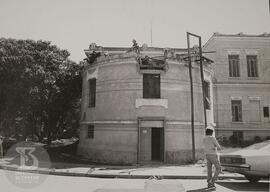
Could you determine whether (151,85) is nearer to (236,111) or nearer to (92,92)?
(92,92)

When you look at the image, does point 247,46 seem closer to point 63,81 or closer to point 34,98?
point 63,81

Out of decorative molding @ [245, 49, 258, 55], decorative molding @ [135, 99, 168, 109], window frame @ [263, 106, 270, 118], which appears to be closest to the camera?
decorative molding @ [135, 99, 168, 109]

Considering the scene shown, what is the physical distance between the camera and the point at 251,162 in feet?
27.1

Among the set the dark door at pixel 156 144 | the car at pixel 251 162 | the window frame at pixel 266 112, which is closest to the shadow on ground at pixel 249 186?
the car at pixel 251 162

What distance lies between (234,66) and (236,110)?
4124 millimetres

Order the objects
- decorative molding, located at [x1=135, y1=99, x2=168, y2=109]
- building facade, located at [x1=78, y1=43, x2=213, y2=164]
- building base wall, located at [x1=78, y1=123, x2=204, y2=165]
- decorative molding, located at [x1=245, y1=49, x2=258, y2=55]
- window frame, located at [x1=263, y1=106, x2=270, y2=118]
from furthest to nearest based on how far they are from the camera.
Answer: decorative molding, located at [x1=245, y1=49, x2=258, y2=55] < window frame, located at [x1=263, y1=106, x2=270, y2=118] < decorative molding, located at [x1=135, y1=99, x2=168, y2=109] < building facade, located at [x1=78, y1=43, x2=213, y2=164] < building base wall, located at [x1=78, y1=123, x2=204, y2=165]

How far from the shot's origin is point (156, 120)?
15438 mm

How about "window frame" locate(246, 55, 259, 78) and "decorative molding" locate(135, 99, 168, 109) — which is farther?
"window frame" locate(246, 55, 259, 78)

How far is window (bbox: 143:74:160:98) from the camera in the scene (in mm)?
15922

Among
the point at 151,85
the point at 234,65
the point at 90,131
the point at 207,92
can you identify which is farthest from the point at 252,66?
the point at 90,131

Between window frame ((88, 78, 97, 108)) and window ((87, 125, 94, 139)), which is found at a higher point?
window frame ((88, 78, 97, 108))

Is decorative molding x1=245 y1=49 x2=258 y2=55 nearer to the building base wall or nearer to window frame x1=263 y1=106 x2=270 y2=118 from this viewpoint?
window frame x1=263 y1=106 x2=270 y2=118

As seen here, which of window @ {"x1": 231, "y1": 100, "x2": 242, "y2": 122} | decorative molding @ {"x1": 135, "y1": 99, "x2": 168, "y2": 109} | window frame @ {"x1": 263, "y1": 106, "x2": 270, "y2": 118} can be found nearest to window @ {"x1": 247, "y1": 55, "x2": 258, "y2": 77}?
window @ {"x1": 231, "y1": 100, "x2": 242, "y2": 122}

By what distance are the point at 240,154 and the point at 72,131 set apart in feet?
91.3
